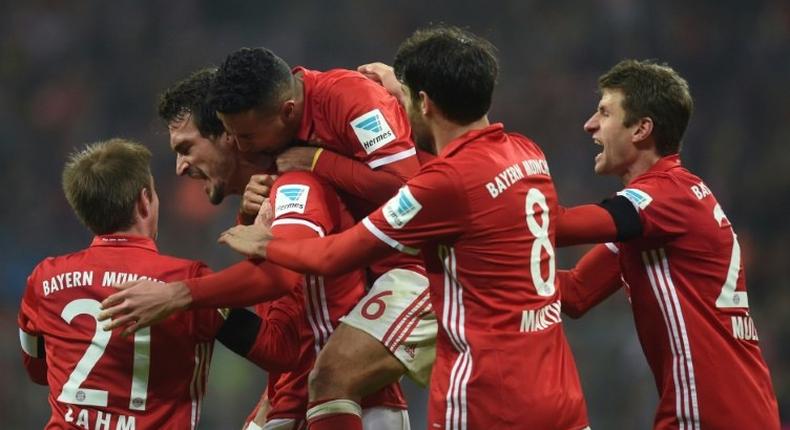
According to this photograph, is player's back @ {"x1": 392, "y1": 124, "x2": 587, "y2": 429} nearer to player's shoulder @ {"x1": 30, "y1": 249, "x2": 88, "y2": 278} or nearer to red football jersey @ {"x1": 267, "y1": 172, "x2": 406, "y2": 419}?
red football jersey @ {"x1": 267, "y1": 172, "x2": 406, "y2": 419}

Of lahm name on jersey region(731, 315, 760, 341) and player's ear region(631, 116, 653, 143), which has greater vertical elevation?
player's ear region(631, 116, 653, 143)

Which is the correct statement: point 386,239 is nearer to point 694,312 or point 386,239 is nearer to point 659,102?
point 694,312

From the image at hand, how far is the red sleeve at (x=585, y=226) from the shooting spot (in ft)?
13.1

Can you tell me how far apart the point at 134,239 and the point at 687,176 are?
6.11 feet

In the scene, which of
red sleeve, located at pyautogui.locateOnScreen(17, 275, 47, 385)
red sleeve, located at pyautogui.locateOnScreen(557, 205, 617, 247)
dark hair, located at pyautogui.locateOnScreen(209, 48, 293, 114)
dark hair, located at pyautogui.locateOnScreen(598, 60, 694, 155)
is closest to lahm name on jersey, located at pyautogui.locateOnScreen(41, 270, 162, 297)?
red sleeve, located at pyautogui.locateOnScreen(17, 275, 47, 385)

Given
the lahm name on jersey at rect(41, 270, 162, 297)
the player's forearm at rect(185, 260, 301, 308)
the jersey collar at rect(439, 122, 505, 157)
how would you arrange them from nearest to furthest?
the jersey collar at rect(439, 122, 505, 157)
the player's forearm at rect(185, 260, 301, 308)
the lahm name on jersey at rect(41, 270, 162, 297)

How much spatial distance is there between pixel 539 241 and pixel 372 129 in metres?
0.80

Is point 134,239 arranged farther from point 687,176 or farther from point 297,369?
point 687,176

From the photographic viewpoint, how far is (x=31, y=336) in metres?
4.32

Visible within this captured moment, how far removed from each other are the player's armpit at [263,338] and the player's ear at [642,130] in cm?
136

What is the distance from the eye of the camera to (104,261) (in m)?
4.07

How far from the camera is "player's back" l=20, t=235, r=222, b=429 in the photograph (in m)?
4.04

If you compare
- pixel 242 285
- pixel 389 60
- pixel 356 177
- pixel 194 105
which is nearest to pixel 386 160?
pixel 356 177

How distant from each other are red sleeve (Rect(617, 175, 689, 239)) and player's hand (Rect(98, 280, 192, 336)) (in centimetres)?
147
